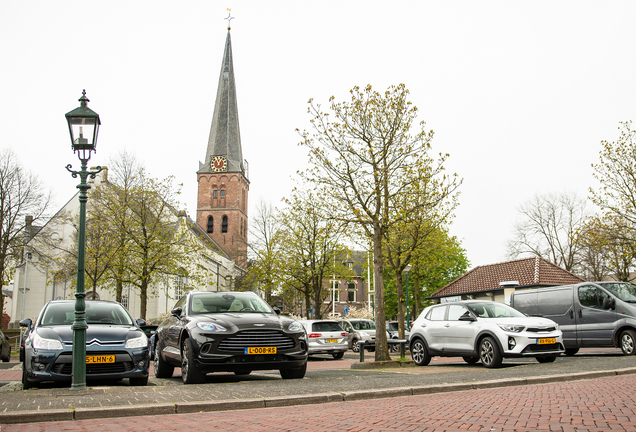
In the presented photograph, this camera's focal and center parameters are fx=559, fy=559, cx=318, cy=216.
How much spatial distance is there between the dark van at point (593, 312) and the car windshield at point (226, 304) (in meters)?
9.42

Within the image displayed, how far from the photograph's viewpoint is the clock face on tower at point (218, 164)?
76250 mm

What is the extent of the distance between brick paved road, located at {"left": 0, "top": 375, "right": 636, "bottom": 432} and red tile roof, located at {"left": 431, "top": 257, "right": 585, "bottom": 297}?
93.0ft

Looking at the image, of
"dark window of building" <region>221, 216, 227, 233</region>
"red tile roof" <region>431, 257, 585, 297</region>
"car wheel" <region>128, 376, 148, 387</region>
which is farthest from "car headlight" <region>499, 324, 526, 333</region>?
"dark window of building" <region>221, 216, 227, 233</region>

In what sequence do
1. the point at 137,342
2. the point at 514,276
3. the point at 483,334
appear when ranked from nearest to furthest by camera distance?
the point at 137,342 < the point at 483,334 < the point at 514,276

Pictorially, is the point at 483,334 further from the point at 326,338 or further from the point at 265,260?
the point at 265,260

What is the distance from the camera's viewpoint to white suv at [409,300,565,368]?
12.0 metres

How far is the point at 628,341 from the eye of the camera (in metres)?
14.2

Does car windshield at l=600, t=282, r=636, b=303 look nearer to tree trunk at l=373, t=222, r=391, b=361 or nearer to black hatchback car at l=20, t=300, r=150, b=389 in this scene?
tree trunk at l=373, t=222, r=391, b=361

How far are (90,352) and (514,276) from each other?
3409 cm

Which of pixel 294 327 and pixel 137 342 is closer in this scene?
pixel 137 342

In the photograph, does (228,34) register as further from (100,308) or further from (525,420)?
(525,420)

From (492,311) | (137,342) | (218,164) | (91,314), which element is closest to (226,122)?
(218,164)

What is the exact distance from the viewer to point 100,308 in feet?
35.8

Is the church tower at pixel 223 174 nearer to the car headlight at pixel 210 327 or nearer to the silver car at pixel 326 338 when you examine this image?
the silver car at pixel 326 338
